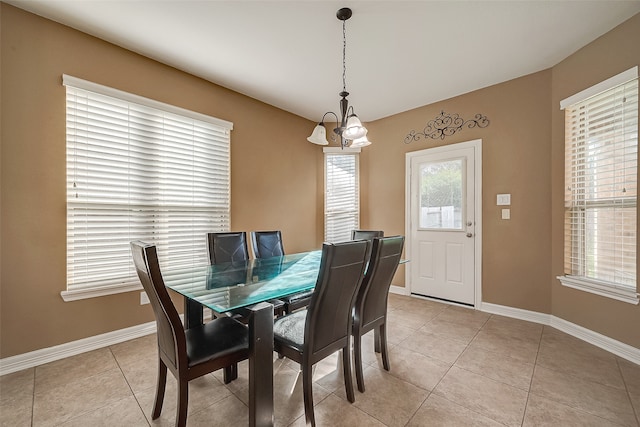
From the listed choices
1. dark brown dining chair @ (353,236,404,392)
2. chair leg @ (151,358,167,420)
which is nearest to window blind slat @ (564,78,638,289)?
dark brown dining chair @ (353,236,404,392)

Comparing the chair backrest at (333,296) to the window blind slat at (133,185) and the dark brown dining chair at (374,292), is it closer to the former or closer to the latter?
the dark brown dining chair at (374,292)

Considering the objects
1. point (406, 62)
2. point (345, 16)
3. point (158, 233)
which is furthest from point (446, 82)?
point (158, 233)

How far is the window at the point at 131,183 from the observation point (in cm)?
228

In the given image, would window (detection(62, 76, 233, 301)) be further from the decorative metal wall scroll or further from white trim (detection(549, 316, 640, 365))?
white trim (detection(549, 316, 640, 365))

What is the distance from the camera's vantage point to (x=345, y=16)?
2.06 m

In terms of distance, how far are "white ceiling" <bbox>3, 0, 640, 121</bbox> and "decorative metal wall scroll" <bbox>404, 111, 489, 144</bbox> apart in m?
0.42

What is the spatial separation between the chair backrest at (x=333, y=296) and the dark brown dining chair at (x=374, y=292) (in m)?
0.21

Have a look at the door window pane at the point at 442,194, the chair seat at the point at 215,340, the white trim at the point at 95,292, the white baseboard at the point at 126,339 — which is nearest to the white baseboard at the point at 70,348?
the white baseboard at the point at 126,339

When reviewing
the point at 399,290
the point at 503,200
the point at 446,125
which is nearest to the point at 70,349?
the point at 399,290

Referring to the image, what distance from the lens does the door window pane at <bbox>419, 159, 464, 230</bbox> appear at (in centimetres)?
350

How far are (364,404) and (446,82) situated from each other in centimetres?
334

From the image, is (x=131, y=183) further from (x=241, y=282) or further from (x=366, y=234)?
(x=366, y=234)

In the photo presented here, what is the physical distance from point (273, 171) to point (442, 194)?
2357mm

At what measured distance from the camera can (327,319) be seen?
1509 mm
